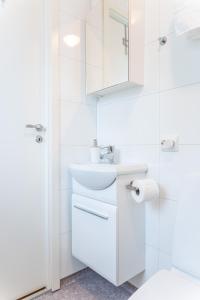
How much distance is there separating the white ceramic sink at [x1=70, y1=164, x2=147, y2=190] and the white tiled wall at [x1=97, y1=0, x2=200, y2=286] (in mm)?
146

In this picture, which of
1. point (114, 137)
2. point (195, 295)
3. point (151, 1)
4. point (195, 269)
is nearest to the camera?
point (195, 295)

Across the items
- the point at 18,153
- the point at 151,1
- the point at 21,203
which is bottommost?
the point at 21,203

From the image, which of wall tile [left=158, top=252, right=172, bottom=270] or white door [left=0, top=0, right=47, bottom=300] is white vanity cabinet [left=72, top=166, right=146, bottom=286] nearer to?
wall tile [left=158, top=252, right=172, bottom=270]

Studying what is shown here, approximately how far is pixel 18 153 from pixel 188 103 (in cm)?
102

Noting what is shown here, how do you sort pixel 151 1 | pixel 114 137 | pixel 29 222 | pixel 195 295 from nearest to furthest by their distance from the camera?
pixel 195 295
pixel 151 1
pixel 29 222
pixel 114 137

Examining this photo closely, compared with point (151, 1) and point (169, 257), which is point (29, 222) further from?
point (151, 1)

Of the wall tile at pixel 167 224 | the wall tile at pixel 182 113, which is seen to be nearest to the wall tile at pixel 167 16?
the wall tile at pixel 182 113

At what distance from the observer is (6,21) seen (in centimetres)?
125

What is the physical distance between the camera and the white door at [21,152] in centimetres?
126

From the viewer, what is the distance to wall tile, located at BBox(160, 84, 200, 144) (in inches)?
41.2

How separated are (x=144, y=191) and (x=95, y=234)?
411 millimetres

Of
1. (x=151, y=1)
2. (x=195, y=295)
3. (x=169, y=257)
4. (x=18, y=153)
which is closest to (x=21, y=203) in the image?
(x=18, y=153)

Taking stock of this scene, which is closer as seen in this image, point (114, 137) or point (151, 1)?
point (151, 1)

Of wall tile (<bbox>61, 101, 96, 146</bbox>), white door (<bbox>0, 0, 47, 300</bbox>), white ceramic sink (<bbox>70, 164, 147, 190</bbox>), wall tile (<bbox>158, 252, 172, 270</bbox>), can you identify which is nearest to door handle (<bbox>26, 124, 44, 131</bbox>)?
white door (<bbox>0, 0, 47, 300</bbox>)
